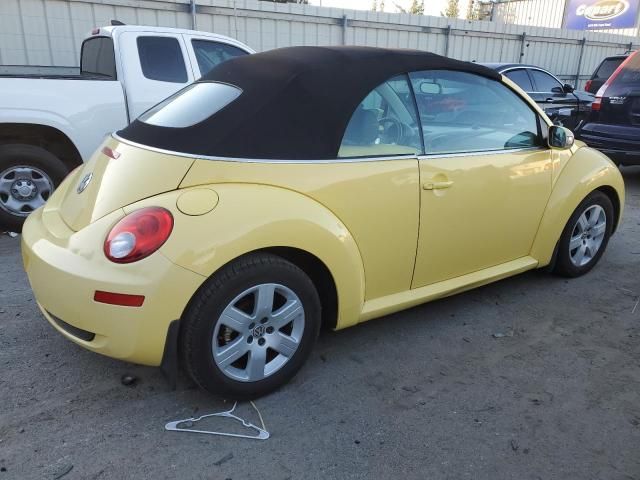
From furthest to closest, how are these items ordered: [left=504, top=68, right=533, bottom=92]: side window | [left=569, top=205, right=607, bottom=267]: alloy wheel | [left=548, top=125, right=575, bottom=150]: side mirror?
[left=504, top=68, right=533, bottom=92]: side window → [left=569, top=205, right=607, bottom=267]: alloy wheel → [left=548, top=125, right=575, bottom=150]: side mirror

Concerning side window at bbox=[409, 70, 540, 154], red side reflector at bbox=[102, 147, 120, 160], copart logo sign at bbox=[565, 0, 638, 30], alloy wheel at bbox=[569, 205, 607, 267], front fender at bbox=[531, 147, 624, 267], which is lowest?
alloy wheel at bbox=[569, 205, 607, 267]

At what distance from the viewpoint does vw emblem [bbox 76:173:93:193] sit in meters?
2.74

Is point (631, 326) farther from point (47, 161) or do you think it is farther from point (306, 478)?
point (47, 161)

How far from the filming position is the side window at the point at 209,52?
5871 mm

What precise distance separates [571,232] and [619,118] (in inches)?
160

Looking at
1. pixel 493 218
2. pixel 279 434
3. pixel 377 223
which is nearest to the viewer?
pixel 279 434

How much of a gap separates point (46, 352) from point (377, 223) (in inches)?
78.0

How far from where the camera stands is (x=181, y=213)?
2.30 meters

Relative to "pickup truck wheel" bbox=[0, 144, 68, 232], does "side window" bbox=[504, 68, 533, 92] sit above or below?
above

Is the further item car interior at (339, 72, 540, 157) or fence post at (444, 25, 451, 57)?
fence post at (444, 25, 451, 57)

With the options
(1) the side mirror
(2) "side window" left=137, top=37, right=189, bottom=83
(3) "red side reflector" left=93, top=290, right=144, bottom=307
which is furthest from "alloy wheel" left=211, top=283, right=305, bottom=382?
(2) "side window" left=137, top=37, right=189, bottom=83

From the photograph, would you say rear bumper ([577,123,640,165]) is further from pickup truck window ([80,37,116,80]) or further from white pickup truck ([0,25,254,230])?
pickup truck window ([80,37,116,80])

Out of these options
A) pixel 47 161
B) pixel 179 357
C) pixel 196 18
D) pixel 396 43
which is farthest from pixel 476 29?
pixel 179 357

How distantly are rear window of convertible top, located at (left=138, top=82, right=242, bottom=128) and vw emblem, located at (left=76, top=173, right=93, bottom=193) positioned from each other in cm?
43
